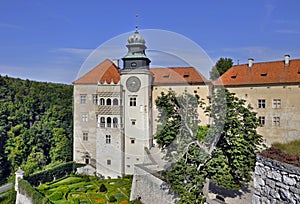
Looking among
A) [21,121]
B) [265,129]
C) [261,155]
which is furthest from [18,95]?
[261,155]

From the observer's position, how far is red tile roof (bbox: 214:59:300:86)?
60.7ft

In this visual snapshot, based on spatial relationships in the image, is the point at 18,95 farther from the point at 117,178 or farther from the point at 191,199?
the point at 191,199

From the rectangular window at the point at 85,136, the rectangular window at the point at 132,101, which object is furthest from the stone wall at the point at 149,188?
the rectangular window at the point at 85,136

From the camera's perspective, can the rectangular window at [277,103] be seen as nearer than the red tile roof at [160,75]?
No

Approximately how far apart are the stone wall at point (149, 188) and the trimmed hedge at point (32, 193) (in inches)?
170

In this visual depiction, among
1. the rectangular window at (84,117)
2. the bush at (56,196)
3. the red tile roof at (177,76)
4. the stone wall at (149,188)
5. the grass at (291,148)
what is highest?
the red tile roof at (177,76)

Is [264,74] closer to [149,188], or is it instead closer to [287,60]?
[287,60]

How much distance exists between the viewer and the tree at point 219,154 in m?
9.28

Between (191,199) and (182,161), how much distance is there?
3.90 feet

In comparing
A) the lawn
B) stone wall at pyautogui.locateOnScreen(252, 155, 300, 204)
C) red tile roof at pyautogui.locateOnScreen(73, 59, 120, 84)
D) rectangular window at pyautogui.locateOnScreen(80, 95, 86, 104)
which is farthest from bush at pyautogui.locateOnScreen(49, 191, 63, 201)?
stone wall at pyautogui.locateOnScreen(252, 155, 300, 204)

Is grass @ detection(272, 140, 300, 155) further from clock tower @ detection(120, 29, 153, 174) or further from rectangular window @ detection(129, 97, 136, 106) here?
rectangular window @ detection(129, 97, 136, 106)

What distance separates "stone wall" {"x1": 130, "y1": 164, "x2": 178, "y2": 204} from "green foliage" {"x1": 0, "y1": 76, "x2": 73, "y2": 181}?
44.4ft

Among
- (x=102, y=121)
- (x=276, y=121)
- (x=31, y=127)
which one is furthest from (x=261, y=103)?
(x=31, y=127)

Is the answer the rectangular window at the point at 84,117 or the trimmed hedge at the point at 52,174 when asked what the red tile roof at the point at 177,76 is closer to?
the rectangular window at the point at 84,117
